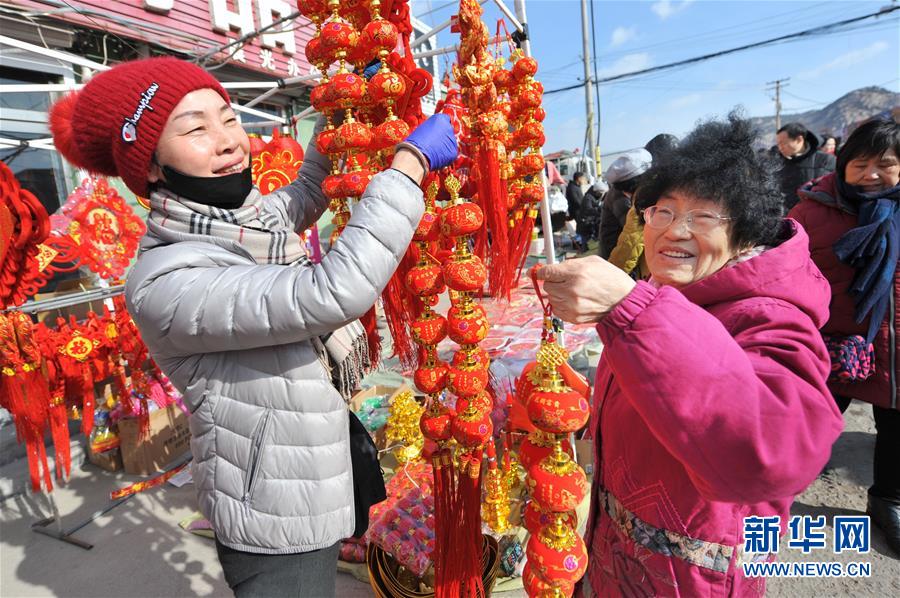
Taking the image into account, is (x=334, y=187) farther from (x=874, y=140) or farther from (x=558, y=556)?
(x=874, y=140)

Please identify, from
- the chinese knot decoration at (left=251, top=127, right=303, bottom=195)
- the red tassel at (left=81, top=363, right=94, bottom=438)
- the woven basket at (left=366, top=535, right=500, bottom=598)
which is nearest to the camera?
the woven basket at (left=366, top=535, right=500, bottom=598)

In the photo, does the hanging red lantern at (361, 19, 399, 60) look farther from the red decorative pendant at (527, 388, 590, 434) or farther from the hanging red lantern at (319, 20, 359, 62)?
the red decorative pendant at (527, 388, 590, 434)

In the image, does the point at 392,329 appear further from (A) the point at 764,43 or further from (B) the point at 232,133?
(A) the point at 764,43

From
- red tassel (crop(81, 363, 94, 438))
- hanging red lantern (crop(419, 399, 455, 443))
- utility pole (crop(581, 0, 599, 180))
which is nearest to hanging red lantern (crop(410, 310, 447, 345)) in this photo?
hanging red lantern (crop(419, 399, 455, 443))

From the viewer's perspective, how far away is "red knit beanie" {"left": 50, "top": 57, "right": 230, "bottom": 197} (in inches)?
42.6

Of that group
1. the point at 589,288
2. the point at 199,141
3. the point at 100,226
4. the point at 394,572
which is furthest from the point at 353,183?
the point at 100,226

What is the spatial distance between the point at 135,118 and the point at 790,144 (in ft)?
16.0

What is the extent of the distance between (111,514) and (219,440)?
2674 millimetres

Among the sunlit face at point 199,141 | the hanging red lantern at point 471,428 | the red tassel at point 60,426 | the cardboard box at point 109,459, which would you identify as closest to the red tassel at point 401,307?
the hanging red lantern at point 471,428

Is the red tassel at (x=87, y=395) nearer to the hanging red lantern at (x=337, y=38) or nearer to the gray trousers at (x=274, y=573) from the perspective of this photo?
the gray trousers at (x=274, y=573)

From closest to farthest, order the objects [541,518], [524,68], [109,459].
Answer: [541,518]
[524,68]
[109,459]

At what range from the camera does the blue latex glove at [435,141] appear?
1071mm

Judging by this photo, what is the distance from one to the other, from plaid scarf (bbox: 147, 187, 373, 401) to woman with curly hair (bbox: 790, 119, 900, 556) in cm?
231

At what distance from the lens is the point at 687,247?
1.03 meters
